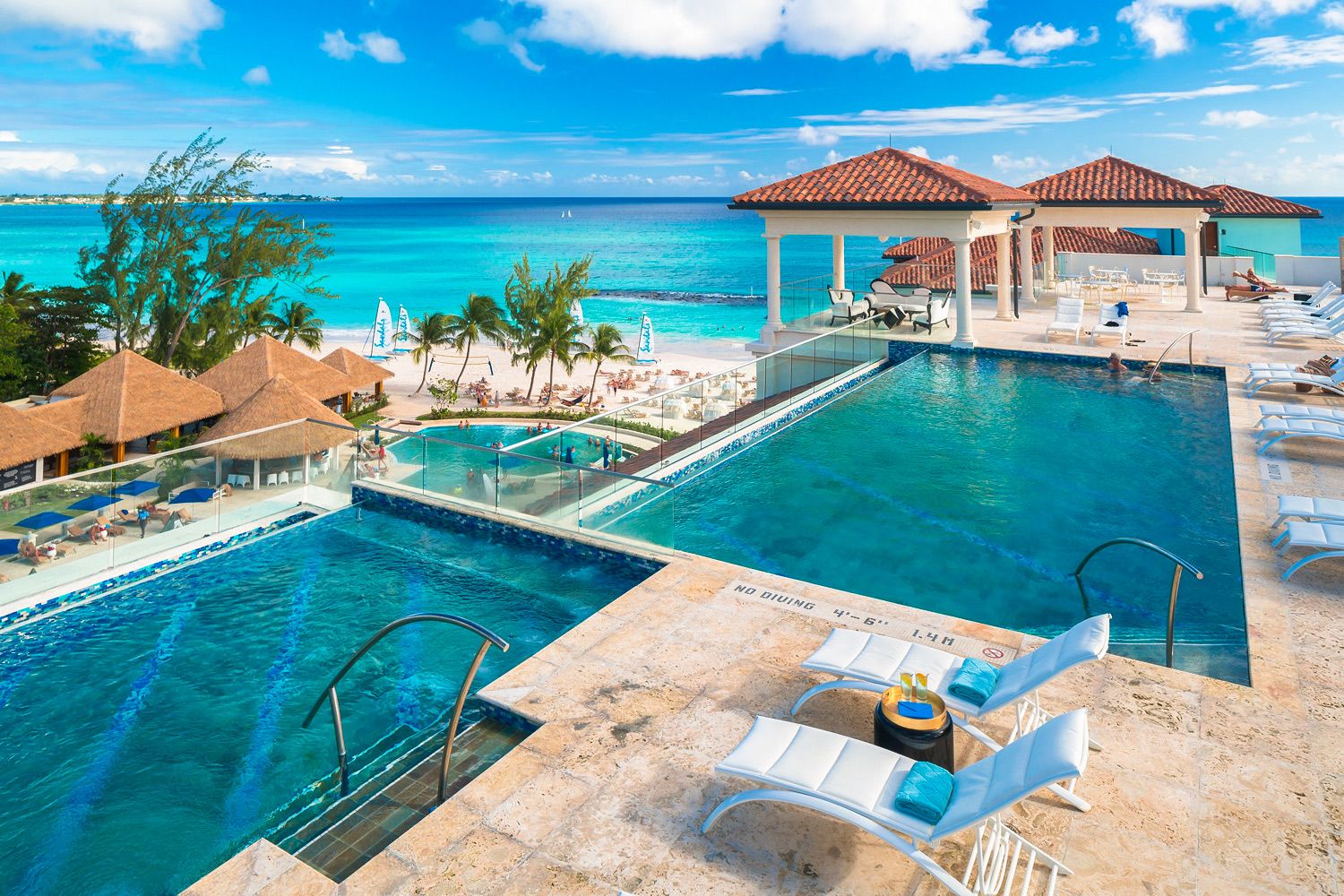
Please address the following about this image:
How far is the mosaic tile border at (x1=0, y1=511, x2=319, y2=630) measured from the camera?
980 centimetres

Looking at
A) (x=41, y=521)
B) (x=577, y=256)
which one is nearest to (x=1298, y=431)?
(x=41, y=521)

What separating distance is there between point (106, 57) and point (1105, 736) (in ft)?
604

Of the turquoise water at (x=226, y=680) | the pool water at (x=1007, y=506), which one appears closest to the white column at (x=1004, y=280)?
the pool water at (x=1007, y=506)

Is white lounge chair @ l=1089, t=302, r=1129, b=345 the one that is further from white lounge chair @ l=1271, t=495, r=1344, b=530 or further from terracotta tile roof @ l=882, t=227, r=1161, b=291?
white lounge chair @ l=1271, t=495, r=1344, b=530

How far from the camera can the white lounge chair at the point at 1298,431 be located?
11945mm

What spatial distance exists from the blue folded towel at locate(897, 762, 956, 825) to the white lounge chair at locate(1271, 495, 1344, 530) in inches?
250

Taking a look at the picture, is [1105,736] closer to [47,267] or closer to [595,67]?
[47,267]

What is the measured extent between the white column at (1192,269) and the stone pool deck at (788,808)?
1953cm

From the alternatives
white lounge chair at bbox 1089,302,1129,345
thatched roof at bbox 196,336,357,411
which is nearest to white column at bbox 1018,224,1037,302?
white lounge chair at bbox 1089,302,1129,345

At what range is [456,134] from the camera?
186875mm

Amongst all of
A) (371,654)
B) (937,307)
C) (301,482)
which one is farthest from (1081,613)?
(937,307)

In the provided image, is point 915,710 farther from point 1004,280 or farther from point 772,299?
point 1004,280

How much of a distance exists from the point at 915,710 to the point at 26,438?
20.4 meters

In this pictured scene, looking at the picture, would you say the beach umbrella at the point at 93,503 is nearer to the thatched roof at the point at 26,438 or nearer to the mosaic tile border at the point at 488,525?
the mosaic tile border at the point at 488,525
